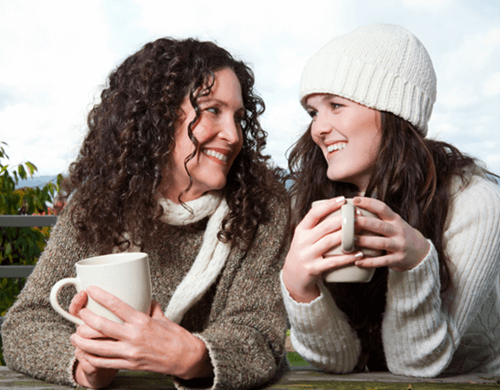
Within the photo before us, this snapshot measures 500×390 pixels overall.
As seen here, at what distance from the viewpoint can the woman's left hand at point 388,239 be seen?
0.97 metres

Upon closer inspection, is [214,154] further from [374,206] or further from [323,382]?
[323,382]

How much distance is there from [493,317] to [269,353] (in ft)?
2.67

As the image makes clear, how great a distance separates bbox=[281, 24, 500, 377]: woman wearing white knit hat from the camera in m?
1.20

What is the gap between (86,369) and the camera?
1006 millimetres

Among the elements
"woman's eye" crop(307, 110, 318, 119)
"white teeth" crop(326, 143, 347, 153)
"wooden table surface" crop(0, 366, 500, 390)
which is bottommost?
"wooden table surface" crop(0, 366, 500, 390)

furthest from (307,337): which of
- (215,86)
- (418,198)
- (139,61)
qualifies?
(139,61)

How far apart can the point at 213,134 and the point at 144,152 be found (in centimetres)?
21

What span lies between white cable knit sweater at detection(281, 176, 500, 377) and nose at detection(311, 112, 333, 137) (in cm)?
43

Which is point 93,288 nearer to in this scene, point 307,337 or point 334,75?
point 307,337

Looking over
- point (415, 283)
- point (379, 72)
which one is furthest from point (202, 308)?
point (379, 72)

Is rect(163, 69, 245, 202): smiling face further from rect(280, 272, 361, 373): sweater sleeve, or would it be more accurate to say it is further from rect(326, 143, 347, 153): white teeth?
rect(280, 272, 361, 373): sweater sleeve

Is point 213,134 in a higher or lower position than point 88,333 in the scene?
higher

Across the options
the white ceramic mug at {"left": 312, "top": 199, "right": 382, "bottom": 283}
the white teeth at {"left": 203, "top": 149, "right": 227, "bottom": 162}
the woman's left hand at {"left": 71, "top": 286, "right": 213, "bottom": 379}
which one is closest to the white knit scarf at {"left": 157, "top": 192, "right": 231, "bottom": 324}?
the white teeth at {"left": 203, "top": 149, "right": 227, "bottom": 162}

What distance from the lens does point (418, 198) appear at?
1392 mm
